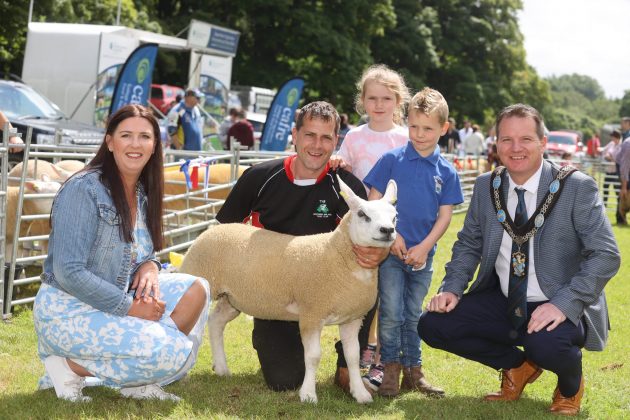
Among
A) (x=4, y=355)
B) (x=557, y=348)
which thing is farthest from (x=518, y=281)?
(x=4, y=355)

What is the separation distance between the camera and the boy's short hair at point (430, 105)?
419cm

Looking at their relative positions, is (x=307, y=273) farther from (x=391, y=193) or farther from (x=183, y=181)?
(x=183, y=181)

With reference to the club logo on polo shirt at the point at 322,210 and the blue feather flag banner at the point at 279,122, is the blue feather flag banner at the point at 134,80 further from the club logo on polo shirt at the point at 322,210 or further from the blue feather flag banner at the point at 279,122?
the club logo on polo shirt at the point at 322,210

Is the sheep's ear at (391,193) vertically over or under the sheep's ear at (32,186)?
over

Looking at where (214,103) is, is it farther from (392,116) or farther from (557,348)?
(557,348)

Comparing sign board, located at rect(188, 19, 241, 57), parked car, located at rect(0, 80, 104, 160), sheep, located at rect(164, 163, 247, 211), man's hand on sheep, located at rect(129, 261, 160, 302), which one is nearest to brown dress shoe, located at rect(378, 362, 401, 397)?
man's hand on sheep, located at rect(129, 261, 160, 302)

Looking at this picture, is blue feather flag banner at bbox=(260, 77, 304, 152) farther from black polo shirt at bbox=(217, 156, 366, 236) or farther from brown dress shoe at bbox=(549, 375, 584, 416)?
brown dress shoe at bbox=(549, 375, 584, 416)

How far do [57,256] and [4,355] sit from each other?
1384 mm

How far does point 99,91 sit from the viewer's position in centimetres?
1611

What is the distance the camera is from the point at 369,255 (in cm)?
397

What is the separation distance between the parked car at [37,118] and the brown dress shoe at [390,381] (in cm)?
872

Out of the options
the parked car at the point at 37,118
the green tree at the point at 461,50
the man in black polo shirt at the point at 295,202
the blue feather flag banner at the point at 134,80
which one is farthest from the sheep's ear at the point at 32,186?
the green tree at the point at 461,50

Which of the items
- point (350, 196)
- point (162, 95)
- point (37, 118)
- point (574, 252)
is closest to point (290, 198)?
point (350, 196)

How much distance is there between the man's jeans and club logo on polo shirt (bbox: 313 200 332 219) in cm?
45
